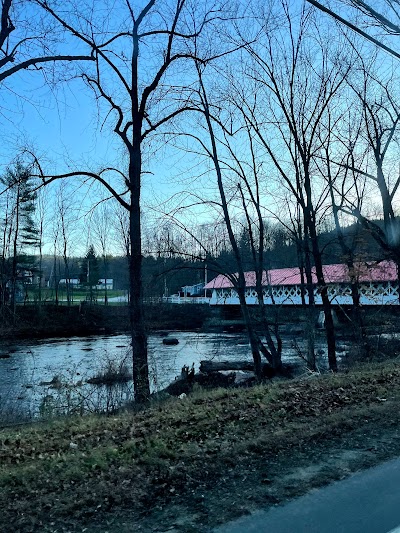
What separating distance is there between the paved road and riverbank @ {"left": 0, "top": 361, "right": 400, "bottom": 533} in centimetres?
14

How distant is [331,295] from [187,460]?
24992 millimetres

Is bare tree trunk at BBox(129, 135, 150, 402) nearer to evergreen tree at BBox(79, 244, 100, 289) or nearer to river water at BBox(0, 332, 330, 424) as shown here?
river water at BBox(0, 332, 330, 424)

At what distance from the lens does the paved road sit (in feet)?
10.4

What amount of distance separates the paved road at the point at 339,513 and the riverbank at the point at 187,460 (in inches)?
5.4

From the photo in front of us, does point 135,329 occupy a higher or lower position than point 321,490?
higher

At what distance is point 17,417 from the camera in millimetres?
11477

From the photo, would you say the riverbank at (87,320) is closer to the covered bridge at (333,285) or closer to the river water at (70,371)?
the covered bridge at (333,285)

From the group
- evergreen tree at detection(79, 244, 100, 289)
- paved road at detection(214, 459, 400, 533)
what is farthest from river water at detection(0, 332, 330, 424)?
evergreen tree at detection(79, 244, 100, 289)

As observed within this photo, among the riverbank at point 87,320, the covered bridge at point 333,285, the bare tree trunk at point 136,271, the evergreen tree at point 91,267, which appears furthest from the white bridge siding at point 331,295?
the evergreen tree at point 91,267

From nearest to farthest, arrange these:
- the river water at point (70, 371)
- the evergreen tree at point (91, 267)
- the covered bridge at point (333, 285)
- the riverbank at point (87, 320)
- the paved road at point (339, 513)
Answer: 1. the paved road at point (339, 513)
2. the river water at point (70, 371)
3. the covered bridge at point (333, 285)
4. the riverbank at point (87, 320)
5. the evergreen tree at point (91, 267)

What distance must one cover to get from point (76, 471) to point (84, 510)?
0.83 m

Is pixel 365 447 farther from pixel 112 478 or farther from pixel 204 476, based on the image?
pixel 112 478

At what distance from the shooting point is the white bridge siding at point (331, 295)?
814 inches

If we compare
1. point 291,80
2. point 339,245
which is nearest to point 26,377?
point 339,245
